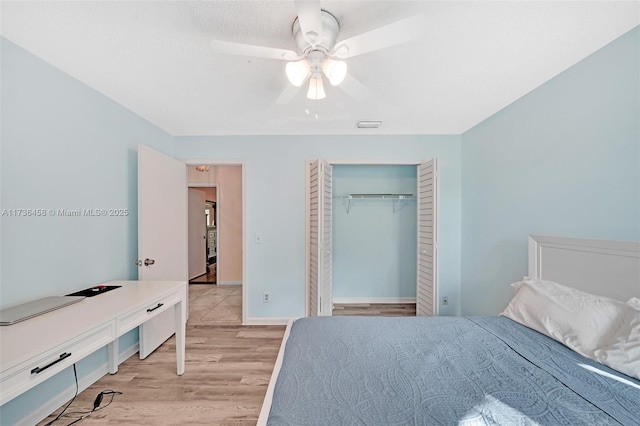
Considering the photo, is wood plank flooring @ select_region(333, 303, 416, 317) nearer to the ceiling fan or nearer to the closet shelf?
the closet shelf

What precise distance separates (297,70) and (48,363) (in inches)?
74.5

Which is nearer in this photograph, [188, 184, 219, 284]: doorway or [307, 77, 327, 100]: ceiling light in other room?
[307, 77, 327, 100]: ceiling light in other room

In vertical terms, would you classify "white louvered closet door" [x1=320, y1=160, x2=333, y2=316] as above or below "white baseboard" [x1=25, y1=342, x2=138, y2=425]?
above

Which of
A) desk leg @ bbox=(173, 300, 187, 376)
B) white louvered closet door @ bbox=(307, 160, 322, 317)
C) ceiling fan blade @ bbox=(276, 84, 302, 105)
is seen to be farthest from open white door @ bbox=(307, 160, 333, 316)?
desk leg @ bbox=(173, 300, 187, 376)

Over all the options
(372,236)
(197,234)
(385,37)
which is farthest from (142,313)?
(197,234)

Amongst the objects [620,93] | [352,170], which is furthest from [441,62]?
[352,170]

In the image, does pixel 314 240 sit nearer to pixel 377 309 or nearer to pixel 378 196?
pixel 378 196

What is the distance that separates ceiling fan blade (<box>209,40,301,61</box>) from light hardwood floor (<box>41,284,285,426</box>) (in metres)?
2.21

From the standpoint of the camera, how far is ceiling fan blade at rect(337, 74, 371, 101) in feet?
5.28

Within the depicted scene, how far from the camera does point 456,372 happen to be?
1097 mm

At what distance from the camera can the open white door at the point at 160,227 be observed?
229 cm

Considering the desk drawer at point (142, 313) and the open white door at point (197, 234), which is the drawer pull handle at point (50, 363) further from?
the open white door at point (197, 234)

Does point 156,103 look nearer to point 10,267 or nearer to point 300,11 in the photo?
point 10,267

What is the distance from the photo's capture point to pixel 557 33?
1.38m
